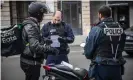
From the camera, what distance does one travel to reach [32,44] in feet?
17.0

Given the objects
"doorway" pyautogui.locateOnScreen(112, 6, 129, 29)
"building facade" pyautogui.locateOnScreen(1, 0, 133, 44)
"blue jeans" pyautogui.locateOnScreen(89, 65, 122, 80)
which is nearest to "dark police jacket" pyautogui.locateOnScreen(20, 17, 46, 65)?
"blue jeans" pyautogui.locateOnScreen(89, 65, 122, 80)

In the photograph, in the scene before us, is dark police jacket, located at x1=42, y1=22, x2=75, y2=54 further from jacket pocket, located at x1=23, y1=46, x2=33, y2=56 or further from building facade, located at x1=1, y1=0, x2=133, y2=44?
building facade, located at x1=1, y1=0, x2=133, y2=44

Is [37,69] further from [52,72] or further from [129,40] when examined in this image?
[129,40]

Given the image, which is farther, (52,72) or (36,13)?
(36,13)

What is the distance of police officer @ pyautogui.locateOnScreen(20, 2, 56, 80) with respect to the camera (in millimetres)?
5180

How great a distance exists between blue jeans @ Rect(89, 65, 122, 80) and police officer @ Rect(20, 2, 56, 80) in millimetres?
833

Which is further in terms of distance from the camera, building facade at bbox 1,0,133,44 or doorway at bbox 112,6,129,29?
doorway at bbox 112,6,129,29

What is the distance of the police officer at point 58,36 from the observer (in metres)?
6.97

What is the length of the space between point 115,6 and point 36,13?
23.8m

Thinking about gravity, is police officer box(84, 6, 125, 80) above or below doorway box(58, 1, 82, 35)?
below

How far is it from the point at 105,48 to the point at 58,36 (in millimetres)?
1715

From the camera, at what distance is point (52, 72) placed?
16.6 feet

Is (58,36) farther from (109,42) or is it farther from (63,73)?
(63,73)

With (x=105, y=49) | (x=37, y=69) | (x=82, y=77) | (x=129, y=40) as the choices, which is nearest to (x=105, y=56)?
(x=105, y=49)
